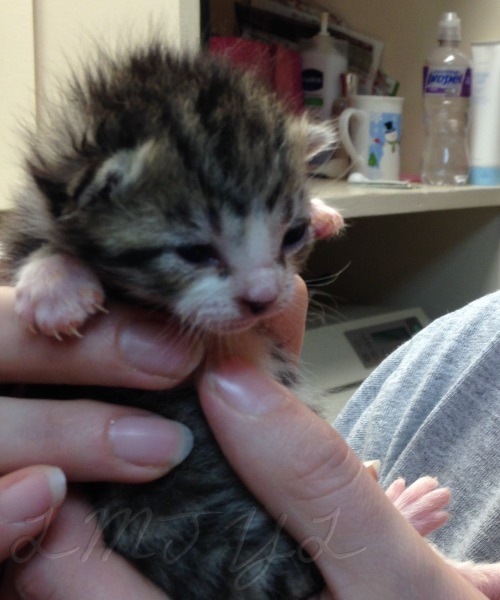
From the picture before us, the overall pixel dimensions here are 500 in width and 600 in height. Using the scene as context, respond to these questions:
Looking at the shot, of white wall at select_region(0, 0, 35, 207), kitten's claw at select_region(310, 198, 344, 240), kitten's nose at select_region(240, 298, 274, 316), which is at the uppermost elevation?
white wall at select_region(0, 0, 35, 207)

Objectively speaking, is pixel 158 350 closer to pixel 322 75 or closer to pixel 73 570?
pixel 73 570

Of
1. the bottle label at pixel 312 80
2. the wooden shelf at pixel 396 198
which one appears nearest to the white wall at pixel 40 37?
the wooden shelf at pixel 396 198

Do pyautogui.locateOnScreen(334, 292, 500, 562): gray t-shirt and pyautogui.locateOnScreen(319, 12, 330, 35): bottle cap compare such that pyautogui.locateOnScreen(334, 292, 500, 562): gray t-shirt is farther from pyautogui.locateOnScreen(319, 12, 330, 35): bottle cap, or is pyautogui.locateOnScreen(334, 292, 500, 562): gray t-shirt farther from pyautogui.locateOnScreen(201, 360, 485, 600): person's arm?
pyautogui.locateOnScreen(319, 12, 330, 35): bottle cap

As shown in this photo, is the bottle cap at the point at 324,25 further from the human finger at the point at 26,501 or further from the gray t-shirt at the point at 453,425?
the human finger at the point at 26,501

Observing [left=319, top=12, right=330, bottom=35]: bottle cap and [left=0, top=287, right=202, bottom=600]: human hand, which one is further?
[left=319, top=12, right=330, bottom=35]: bottle cap

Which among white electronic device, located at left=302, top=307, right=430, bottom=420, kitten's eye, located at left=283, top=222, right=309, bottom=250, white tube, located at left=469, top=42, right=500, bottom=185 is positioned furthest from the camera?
white tube, located at left=469, top=42, right=500, bottom=185

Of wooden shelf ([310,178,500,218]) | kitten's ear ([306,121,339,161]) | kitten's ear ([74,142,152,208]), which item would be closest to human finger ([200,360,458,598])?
kitten's ear ([74,142,152,208])
